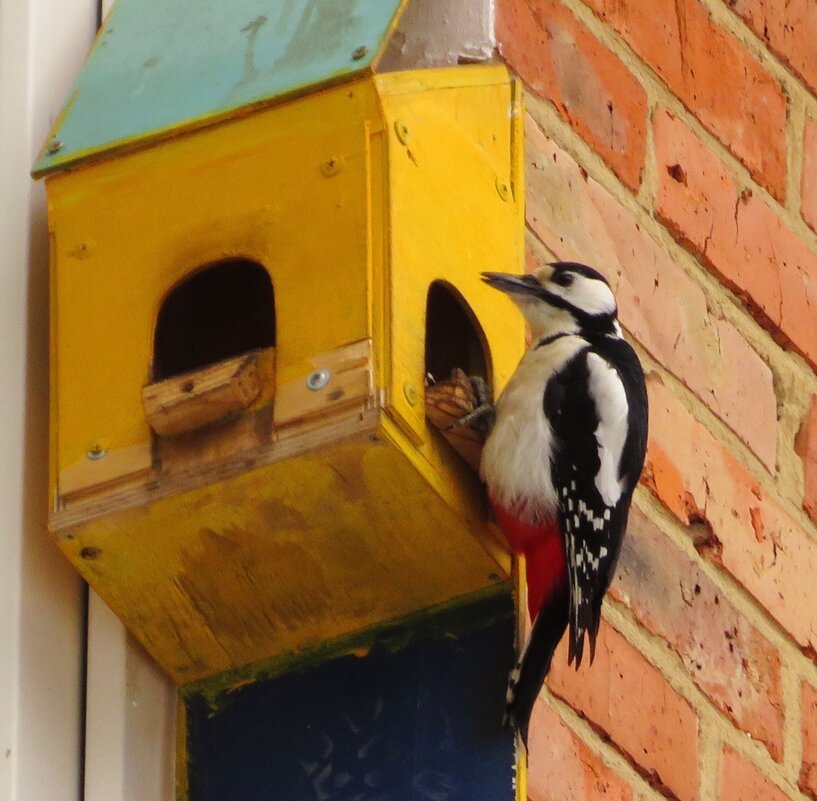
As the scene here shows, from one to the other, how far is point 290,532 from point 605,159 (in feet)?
2.46

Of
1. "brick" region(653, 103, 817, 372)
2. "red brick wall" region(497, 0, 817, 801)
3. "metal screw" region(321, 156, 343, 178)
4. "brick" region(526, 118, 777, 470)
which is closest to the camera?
"metal screw" region(321, 156, 343, 178)

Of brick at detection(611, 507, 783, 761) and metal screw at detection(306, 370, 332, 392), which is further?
brick at detection(611, 507, 783, 761)

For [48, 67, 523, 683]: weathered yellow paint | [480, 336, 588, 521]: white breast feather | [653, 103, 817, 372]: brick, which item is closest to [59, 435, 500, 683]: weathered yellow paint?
[48, 67, 523, 683]: weathered yellow paint

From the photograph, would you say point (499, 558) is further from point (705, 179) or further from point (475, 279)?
point (705, 179)

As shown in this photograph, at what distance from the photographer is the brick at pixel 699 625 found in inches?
96.0

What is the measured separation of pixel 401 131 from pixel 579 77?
574 millimetres

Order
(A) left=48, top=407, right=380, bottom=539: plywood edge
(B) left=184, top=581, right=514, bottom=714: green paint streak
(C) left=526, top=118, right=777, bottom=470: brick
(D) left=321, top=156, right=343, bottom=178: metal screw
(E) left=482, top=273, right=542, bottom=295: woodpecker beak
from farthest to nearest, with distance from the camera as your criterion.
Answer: (C) left=526, top=118, right=777, bottom=470: brick → (E) left=482, top=273, right=542, bottom=295: woodpecker beak → (B) left=184, top=581, right=514, bottom=714: green paint streak → (D) left=321, top=156, right=343, bottom=178: metal screw → (A) left=48, top=407, right=380, bottom=539: plywood edge

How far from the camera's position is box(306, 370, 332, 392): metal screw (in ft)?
6.48

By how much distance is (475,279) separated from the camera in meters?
2.26

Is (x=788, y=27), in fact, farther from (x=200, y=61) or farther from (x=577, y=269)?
(x=200, y=61)

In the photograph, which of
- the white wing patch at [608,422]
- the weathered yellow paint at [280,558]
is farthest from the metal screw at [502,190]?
the weathered yellow paint at [280,558]

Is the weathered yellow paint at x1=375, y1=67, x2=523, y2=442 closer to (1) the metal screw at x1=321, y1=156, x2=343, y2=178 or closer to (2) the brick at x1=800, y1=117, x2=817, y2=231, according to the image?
(1) the metal screw at x1=321, y1=156, x2=343, y2=178

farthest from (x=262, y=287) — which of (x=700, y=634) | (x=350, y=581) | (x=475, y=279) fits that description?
(x=700, y=634)

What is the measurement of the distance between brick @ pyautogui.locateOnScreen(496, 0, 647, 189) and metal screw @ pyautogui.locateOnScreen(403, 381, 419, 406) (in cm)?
62
